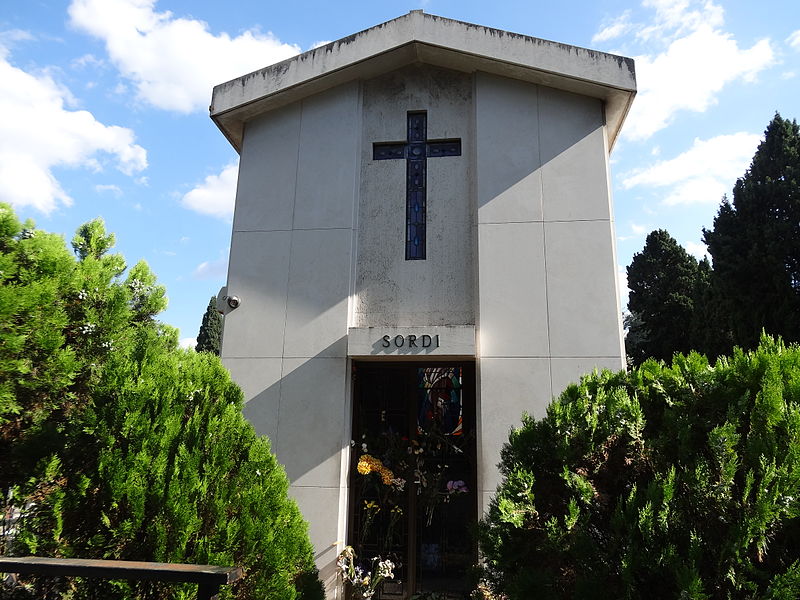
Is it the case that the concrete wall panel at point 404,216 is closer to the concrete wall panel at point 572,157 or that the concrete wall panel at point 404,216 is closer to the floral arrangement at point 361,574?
the concrete wall panel at point 572,157

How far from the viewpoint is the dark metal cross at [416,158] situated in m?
7.59

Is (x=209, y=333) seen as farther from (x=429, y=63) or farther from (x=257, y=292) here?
(x=429, y=63)

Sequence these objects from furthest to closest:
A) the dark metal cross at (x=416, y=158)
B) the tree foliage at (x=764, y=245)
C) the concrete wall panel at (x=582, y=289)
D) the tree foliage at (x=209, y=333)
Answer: the tree foliage at (x=209, y=333) → the tree foliage at (x=764, y=245) → the dark metal cross at (x=416, y=158) → the concrete wall panel at (x=582, y=289)

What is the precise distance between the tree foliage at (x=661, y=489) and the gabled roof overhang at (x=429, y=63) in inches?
193

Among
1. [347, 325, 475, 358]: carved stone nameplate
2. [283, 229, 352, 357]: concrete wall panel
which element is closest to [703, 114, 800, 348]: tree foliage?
[347, 325, 475, 358]: carved stone nameplate

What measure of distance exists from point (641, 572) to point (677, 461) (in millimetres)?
715

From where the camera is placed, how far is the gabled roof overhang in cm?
724

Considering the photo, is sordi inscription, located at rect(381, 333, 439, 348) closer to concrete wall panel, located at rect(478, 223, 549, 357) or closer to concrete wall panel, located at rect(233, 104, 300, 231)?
concrete wall panel, located at rect(478, 223, 549, 357)

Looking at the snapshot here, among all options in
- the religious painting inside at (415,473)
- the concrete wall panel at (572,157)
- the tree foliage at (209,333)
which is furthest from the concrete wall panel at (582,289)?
the tree foliage at (209,333)

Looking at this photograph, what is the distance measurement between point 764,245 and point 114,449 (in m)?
19.4

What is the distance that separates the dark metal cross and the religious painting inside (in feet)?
5.74

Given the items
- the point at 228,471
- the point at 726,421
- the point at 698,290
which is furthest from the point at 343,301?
the point at 698,290

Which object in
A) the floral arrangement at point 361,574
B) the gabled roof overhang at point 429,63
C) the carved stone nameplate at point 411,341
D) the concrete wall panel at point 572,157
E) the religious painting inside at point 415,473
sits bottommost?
the floral arrangement at point 361,574

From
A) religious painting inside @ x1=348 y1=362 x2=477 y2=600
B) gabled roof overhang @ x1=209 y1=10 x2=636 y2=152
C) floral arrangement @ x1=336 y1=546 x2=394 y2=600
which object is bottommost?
floral arrangement @ x1=336 y1=546 x2=394 y2=600
